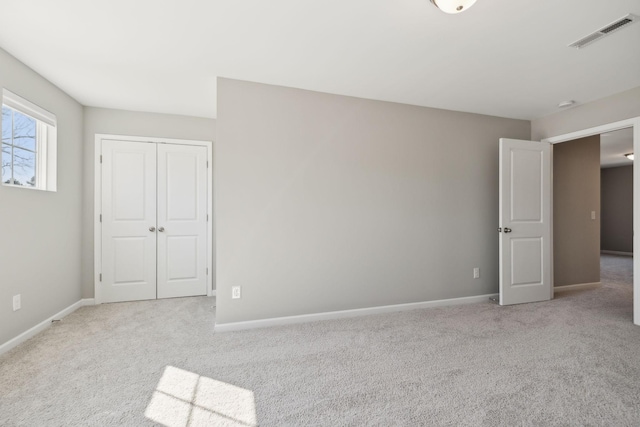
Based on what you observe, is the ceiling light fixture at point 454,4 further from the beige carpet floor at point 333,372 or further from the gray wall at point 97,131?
the gray wall at point 97,131

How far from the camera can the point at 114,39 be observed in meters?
2.30

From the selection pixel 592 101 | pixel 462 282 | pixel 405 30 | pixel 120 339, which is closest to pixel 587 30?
pixel 405 30

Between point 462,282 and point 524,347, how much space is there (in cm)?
131

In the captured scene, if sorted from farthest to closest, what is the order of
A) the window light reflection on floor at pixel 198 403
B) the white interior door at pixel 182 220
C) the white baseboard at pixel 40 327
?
the white interior door at pixel 182 220 < the white baseboard at pixel 40 327 < the window light reflection on floor at pixel 198 403

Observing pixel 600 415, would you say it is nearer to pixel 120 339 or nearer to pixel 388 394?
pixel 388 394

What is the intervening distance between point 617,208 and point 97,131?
11430 millimetres

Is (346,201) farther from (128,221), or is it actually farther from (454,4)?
(128,221)

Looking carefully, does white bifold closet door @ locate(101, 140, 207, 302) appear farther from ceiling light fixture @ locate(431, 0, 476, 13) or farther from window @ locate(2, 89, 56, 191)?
ceiling light fixture @ locate(431, 0, 476, 13)

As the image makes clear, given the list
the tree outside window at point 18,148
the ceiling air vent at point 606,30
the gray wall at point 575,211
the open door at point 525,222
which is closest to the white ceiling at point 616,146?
the gray wall at point 575,211

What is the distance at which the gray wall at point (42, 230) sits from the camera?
2.51 m

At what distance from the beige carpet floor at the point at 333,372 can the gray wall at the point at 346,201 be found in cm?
42

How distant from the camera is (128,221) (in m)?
3.91

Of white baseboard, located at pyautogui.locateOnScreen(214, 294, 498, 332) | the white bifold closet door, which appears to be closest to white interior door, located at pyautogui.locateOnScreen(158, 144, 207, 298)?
the white bifold closet door

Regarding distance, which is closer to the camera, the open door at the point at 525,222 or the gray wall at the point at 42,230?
the gray wall at the point at 42,230
